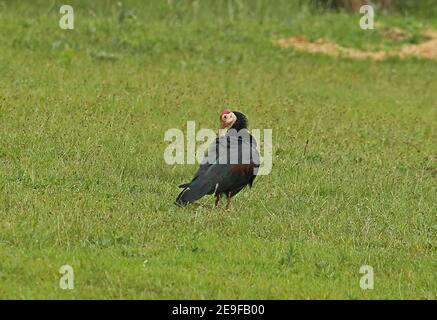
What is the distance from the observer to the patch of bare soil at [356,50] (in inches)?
950

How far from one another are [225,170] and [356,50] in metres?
13.0

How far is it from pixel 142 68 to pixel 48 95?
12.3 ft

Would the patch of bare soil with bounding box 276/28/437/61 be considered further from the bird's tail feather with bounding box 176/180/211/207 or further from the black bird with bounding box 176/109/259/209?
the bird's tail feather with bounding box 176/180/211/207

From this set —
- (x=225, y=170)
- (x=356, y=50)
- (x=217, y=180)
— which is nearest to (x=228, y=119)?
(x=225, y=170)

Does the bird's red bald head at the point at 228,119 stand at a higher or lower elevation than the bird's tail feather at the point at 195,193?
higher

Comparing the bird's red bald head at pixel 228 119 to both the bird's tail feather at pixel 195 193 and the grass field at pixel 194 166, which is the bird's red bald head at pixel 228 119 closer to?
the grass field at pixel 194 166

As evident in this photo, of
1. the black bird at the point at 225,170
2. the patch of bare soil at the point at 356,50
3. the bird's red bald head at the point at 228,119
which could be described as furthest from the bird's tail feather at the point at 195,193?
the patch of bare soil at the point at 356,50

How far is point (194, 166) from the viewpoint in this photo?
14391 mm

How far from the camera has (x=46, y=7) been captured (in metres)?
25.4

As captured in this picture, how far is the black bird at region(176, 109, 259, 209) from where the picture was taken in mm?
11984

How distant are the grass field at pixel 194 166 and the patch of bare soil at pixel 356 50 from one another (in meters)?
0.29

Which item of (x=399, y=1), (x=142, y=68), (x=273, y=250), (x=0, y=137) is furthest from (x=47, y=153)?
(x=399, y=1)

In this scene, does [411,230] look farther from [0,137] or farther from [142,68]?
[142,68]
